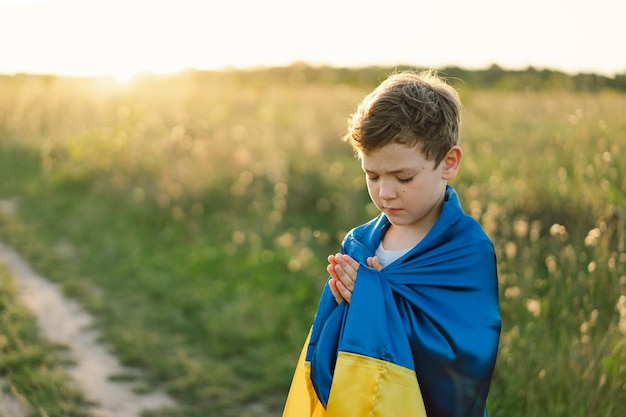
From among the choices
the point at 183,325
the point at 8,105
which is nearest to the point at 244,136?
the point at 183,325

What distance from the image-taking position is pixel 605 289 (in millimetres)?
3994

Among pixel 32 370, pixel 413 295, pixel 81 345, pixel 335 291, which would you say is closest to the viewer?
pixel 413 295

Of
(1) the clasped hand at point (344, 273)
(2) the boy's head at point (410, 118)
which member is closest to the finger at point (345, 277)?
(1) the clasped hand at point (344, 273)

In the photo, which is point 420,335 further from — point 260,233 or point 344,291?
point 260,233

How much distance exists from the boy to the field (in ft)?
4.83

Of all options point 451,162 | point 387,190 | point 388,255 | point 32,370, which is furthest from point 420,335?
point 32,370

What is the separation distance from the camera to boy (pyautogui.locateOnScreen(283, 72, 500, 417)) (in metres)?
2.11

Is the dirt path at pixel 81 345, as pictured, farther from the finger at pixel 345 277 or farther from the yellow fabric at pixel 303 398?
the finger at pixel 345 277

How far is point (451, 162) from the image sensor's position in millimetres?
2266

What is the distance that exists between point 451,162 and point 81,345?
3.81m

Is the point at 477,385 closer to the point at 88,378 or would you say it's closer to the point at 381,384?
the point at 381,384

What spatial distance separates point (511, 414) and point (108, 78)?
584 inches

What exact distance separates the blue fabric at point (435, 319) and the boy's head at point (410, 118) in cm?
24

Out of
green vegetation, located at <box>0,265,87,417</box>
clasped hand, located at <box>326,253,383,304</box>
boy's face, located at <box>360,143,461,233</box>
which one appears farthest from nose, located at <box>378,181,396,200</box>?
green vegetation, located at <box>0,265,87,417</box>
